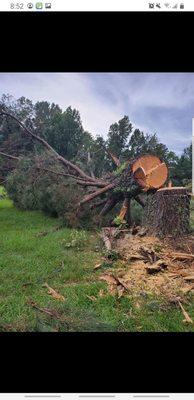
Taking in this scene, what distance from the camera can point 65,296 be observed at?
272cm

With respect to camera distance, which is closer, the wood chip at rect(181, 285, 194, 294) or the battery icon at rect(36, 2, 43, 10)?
the battery icon at rect(36, 2, 43, 10)

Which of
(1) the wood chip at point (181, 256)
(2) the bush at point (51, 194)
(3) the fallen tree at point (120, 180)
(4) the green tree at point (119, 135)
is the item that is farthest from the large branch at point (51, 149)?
(1) the wood chip at point (181, 256)

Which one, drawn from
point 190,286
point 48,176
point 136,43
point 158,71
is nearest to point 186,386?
point 190,286

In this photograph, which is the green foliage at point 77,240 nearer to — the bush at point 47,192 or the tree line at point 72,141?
the bush at point 47,192

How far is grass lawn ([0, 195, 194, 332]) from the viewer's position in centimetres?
235

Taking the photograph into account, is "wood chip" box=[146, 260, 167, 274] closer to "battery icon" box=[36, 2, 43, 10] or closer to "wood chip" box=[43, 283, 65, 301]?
"wood chip" box=[43, 283, 65, 301]

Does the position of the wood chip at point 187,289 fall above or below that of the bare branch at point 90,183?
below

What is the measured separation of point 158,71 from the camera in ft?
7.50

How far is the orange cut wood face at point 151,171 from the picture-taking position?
4531 millimetres

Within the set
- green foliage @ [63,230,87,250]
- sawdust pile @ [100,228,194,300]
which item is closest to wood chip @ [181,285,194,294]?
sawdust pile @ [100,228,194,300]

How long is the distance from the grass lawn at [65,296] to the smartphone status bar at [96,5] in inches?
76.4

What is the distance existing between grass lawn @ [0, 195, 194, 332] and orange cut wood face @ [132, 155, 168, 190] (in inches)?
44.9

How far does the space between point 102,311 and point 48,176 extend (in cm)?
279

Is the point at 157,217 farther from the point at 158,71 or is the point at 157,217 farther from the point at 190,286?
the point at 158,71
